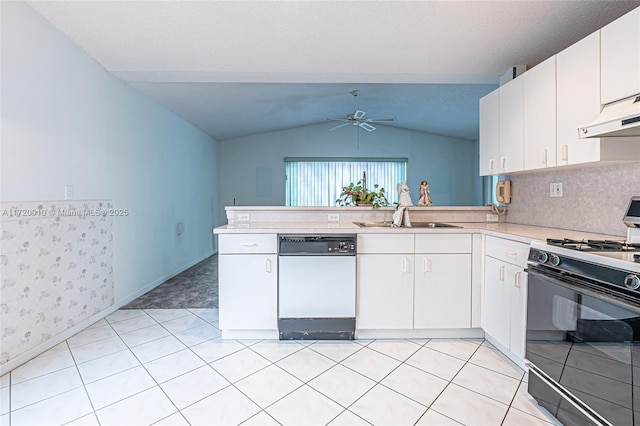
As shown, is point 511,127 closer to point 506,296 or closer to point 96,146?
point 506,296

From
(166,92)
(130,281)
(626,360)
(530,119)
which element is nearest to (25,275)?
(130,281)

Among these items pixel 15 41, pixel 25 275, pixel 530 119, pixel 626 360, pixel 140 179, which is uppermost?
pixel 15 41

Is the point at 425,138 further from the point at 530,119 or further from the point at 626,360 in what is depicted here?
the point at 626,360

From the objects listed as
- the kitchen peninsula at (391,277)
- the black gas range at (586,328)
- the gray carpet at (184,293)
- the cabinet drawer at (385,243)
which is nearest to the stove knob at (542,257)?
the black gas range at (586,328)

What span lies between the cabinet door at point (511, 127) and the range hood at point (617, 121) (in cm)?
61

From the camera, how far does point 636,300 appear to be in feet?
3.66

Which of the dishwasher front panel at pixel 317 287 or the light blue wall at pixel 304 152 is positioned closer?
the dishwasher front panel at pixel 317 287

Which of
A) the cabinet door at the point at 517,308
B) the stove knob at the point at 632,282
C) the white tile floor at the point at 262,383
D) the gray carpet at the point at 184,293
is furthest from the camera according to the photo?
the gray carpet at the point at 184,293

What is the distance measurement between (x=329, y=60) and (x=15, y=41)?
2.16m

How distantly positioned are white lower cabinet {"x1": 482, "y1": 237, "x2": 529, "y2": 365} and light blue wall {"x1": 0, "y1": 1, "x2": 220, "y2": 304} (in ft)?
10.4

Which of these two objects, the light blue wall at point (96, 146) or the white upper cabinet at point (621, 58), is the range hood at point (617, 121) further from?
the light blue wall at point (96, 146)

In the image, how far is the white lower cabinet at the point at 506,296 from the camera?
1885mm

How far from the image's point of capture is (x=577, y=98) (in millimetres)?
1785

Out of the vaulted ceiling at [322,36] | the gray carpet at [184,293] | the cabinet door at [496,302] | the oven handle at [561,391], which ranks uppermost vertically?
the vaulted ceiling at [322,36]
